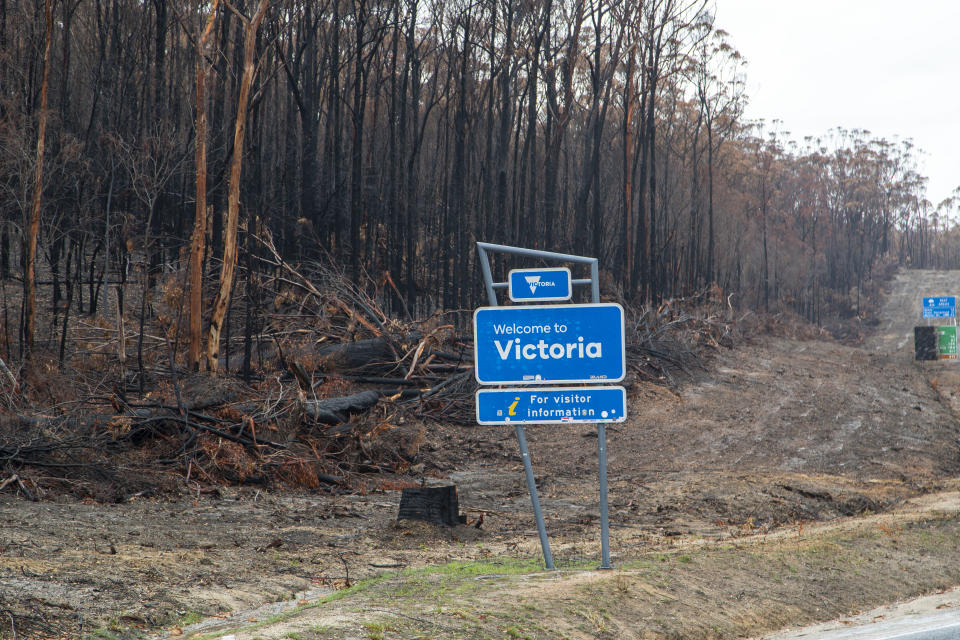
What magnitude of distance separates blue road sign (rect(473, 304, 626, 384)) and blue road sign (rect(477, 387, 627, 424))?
0.11 meters

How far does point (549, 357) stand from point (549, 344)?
0.12 m

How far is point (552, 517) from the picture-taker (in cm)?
1249

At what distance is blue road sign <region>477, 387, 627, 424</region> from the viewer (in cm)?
777

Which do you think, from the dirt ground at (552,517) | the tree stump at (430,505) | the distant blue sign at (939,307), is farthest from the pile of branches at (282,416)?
the distant blue sign at (939,307)

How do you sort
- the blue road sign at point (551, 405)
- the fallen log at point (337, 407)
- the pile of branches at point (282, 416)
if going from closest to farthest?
the blue road sign at point (551, 405) → the pile of branches at point (282, 416) → the fallen log at point (337, 407)

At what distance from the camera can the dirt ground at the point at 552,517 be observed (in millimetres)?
6980

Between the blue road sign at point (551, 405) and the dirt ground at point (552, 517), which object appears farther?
the blue road sign at point (551, 405)

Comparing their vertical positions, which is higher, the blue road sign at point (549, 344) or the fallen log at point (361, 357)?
the blue road sign at point (549, 344)

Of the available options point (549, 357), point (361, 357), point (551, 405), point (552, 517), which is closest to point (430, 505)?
point (552, 517)

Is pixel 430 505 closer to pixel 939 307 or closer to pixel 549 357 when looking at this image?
pixel 549 357

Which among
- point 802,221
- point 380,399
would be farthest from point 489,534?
point 802,221

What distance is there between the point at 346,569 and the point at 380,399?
364 inches

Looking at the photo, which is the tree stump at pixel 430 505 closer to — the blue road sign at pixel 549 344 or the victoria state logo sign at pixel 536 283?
the blue road sign at pixel 549 344

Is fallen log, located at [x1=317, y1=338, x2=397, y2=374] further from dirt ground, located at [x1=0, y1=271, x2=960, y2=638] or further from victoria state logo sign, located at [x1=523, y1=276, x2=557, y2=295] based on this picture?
victoria state logo sign, located at [x1=523, y1=276, x2=557, y2=295]
